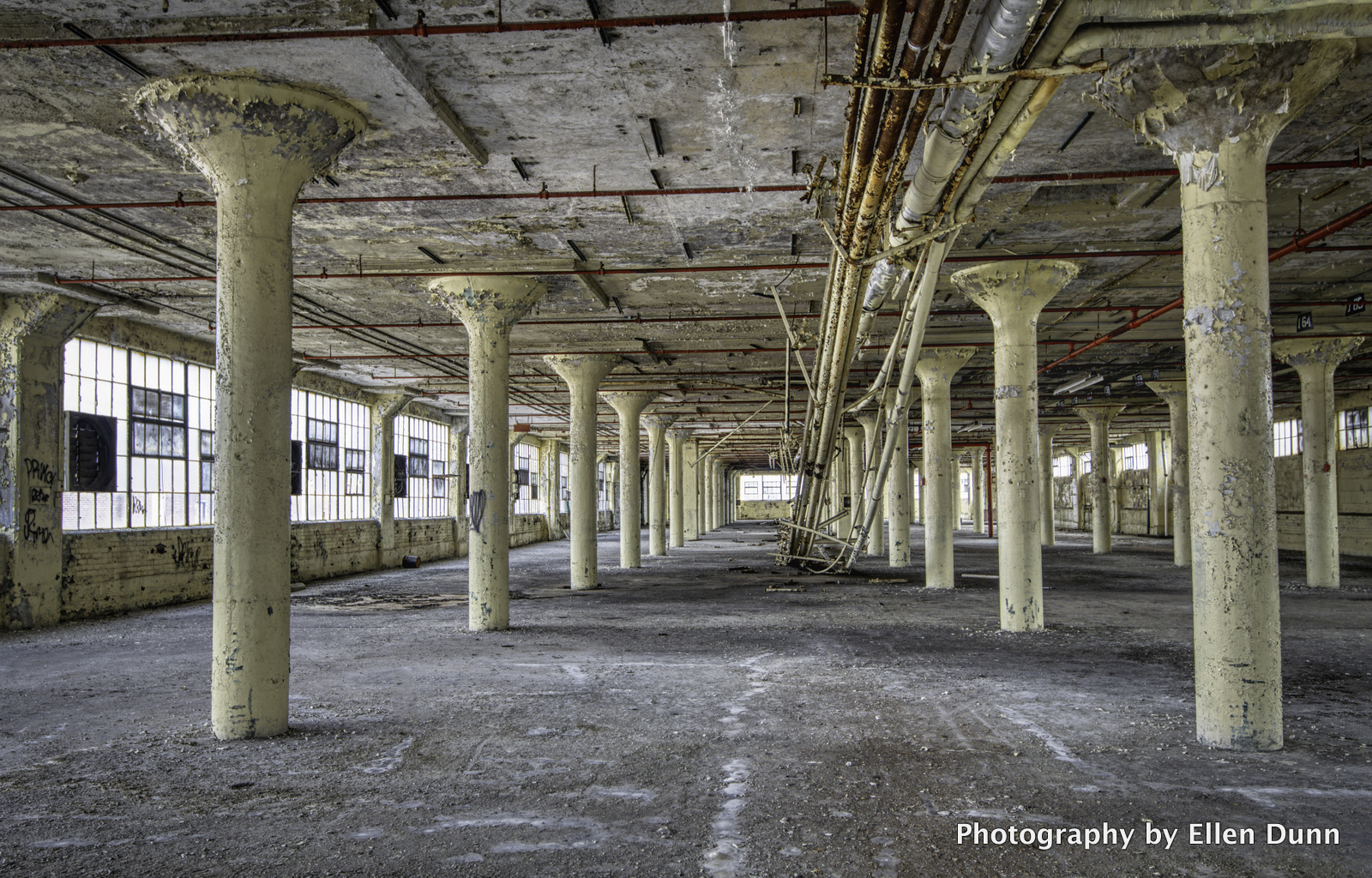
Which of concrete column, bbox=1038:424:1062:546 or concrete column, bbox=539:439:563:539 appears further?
concrete column, bbox=539:439:563:539

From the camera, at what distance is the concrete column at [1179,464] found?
20844mm

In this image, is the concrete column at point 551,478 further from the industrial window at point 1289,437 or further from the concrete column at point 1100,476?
Result: the industrial window at point 1289,437

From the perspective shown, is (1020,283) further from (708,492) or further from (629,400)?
(708,492)

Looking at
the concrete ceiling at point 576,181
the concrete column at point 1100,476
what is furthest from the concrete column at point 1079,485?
the concrete ceiling at point 576,181

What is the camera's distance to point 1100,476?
26.0 m

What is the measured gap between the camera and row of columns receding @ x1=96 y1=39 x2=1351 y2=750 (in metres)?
5.52

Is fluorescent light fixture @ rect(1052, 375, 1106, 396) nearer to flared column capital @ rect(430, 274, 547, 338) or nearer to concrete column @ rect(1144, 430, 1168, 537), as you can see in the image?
flared column capital @ rect(430, 274, 547, 338)

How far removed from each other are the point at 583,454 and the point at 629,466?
173 inches

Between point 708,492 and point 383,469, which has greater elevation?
point 383,469

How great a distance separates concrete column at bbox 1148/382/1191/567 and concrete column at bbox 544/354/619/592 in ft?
45.1

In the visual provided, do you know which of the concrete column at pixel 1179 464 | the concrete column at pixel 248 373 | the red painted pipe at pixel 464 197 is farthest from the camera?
the concrete column at pixel 1179 464

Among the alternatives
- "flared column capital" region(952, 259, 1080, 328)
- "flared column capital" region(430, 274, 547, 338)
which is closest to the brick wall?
"flared column capital" region(430, 274, 547, 338)

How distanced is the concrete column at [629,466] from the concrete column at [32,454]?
459 inches

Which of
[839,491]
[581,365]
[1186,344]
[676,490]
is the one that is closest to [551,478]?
[676,490]
